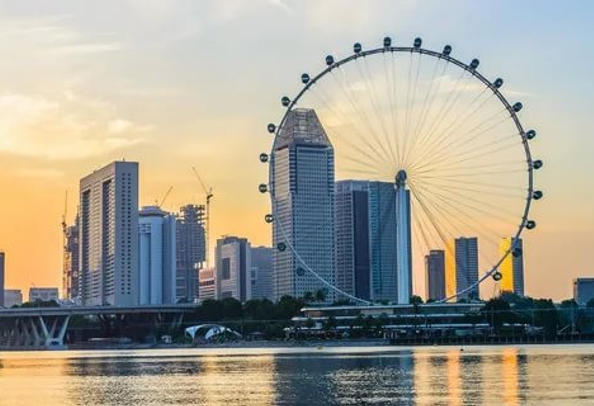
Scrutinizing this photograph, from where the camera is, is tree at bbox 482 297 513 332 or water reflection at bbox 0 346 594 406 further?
tree at bbox 482 297 513 332

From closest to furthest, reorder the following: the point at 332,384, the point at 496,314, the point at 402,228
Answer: the point at 332,384 < the point at 402,228 < the point at 496,314

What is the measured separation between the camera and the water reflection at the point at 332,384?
58.1 m

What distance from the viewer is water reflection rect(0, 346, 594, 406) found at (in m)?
58.1

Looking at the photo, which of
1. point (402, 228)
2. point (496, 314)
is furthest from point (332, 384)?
point (496, 314)

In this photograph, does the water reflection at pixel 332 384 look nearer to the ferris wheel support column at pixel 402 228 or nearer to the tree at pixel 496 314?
the ferris wheel support column at pixel 402 228

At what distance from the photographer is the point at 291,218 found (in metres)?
200

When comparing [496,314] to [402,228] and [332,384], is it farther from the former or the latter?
[332,384]

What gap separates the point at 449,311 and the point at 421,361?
77685 millimetres

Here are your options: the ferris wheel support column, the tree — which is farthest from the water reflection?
the tree

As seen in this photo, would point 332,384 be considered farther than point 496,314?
No

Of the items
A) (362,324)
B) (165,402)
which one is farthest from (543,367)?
(362,324)

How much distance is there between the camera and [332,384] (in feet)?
228

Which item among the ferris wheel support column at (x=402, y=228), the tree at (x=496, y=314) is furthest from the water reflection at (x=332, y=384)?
the tree at (x=496, y=314)

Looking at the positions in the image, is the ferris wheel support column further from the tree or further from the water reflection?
the tree
